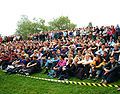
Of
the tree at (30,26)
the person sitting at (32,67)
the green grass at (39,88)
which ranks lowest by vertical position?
the green grass at (39,88)

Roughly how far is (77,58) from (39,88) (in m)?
2.67

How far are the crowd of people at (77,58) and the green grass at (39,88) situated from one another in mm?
753

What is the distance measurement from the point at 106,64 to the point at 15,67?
776cm

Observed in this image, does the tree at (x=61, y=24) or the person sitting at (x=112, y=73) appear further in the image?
the tree at (x=61, y=24)

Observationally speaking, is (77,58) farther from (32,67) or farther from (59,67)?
(32,67)

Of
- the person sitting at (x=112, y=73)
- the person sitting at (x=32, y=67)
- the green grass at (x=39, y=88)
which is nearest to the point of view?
the green grass at (x=39, y=88)

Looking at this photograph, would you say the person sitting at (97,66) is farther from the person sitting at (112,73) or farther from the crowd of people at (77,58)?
the person sitting at (112,73)

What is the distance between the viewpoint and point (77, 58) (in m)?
14.6

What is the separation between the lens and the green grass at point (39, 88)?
11.5 metres

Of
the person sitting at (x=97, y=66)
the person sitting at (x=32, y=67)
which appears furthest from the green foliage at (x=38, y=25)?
the person sitting at (x=97, y=66)

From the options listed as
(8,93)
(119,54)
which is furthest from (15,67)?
(119,54)

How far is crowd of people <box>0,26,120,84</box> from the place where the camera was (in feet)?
42.5

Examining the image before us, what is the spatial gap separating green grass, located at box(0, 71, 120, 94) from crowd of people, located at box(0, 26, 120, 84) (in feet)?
2.47

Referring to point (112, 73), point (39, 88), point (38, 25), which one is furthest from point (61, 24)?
point (112, 73)
